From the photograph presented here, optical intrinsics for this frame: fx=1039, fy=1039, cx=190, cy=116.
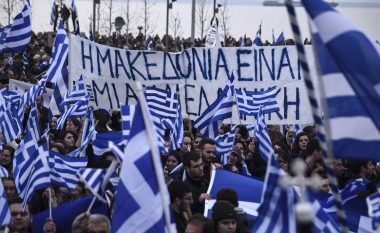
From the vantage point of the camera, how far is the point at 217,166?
35.4 feet

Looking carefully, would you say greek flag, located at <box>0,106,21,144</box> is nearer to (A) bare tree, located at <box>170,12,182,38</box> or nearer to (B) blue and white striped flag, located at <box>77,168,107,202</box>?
(B) blue and white striped flag, located at <box>77,168,107,202</box>

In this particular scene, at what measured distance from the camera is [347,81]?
19.5 ft

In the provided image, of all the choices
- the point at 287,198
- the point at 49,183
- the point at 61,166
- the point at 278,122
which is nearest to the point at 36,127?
the point at 61,166

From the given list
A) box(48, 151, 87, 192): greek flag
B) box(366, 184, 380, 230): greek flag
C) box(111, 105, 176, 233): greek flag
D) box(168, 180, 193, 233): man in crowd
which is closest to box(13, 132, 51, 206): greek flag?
box(48, 151, 87, 192): greek flag

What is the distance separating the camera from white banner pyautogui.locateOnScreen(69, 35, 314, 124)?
15.8m

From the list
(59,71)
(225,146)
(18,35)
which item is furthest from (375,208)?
(18,35)

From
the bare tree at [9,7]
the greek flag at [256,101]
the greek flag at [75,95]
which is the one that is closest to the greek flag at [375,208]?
the greek flag at [256,101]

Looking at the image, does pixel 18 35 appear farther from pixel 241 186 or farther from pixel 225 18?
pixel 225 18

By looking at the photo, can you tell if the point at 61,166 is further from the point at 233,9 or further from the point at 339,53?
the point at 233,9

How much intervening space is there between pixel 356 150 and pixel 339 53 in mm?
588

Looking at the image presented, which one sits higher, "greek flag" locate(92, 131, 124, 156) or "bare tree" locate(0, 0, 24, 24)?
"bare tree" locate(0, 0, 24, 24)

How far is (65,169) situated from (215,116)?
4381mm

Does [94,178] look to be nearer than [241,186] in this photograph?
Yes

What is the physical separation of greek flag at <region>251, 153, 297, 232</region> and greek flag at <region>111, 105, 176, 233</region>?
1.82 ft
